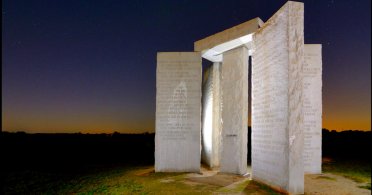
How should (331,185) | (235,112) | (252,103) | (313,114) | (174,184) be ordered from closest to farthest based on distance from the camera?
(331,185), (174,184), (252,103), (235,112), (313,114)

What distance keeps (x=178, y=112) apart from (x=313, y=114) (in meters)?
5.28

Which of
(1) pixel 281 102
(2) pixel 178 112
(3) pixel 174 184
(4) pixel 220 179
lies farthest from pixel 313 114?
(3) pixel 174 184

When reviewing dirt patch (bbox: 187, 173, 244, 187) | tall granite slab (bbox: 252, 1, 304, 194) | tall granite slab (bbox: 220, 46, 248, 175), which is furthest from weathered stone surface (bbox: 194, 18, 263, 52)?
dirt patch (bbox: 187, 173, 244, 187)

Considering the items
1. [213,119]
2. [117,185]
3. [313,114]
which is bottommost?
[117,185]

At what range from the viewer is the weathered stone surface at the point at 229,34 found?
34.2 feet

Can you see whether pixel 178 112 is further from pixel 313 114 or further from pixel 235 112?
pixel 313 114

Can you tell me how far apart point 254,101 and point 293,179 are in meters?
3.12

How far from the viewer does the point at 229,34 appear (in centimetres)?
1112

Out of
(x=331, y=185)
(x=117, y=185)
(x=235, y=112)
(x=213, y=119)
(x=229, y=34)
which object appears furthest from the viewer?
(x=213, y=119)

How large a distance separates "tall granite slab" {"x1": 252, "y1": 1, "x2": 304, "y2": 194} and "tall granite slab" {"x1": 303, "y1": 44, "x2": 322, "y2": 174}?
3.14 meters

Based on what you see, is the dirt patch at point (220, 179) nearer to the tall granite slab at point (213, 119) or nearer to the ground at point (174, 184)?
the ground at point (174, 184)

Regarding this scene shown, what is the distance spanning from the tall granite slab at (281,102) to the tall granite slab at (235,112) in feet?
5.26

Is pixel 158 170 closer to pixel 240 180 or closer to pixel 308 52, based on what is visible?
pixel 240 180

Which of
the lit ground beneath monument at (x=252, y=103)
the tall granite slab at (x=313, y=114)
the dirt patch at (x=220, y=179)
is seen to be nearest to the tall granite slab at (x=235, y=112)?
the lit ground beneath monument at (x=252, y=103)
